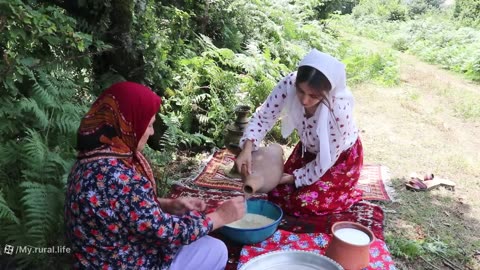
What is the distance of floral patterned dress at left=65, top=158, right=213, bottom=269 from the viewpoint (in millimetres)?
1488

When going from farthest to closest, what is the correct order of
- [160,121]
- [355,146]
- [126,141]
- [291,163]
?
[160,121] < [291,163] < [355,146] < [126,141]

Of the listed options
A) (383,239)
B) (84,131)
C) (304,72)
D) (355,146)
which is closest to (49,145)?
(84,131)

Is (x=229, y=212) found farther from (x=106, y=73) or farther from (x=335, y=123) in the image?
(x=106, y=73)

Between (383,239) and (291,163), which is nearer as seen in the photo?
(383,239)

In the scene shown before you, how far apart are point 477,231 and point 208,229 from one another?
2.28 metres

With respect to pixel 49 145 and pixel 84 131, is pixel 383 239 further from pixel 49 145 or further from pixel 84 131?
pixel 49 145

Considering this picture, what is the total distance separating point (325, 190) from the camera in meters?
2.81

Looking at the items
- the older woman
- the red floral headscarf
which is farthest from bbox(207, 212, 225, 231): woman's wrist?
the red floral headscarf

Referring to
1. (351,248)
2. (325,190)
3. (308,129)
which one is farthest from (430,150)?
(351,248)

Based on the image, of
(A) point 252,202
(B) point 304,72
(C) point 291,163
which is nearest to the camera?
(B) point 304,72

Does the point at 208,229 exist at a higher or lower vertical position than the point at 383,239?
higher

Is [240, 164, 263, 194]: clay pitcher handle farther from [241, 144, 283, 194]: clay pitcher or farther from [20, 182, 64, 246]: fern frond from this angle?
[20, 182, 64, 246]: fern frond

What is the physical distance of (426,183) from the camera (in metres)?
3.66

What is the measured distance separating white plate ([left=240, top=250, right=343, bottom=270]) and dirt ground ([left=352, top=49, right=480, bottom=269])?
0.91 metres
